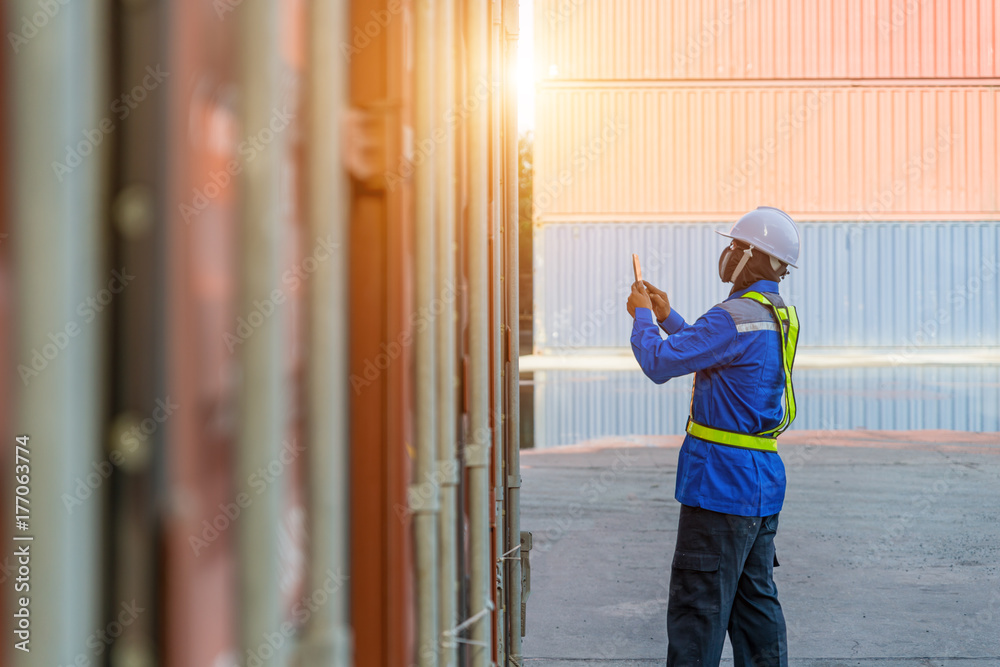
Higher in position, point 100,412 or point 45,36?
point 45,36

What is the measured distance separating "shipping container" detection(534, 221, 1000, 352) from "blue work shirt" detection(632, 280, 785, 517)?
2134 centimetres

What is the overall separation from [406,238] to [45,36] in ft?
2.55

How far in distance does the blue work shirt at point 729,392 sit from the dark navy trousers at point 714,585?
0.07m

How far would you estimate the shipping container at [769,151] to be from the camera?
24.1 metres

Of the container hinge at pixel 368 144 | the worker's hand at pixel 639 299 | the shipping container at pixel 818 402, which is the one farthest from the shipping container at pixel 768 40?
the container hinge at pixel 368 144

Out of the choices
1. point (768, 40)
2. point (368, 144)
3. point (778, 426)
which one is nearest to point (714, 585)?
point (778, 426)

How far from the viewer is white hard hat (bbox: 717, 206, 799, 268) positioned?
131 inches

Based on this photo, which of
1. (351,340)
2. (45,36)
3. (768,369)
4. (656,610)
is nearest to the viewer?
(45,36)

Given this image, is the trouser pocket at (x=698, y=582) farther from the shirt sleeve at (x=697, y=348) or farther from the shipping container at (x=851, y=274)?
the shipping container at (x=851, y=274)

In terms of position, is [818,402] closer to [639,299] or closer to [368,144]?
[639,299]

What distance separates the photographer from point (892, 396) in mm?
17078

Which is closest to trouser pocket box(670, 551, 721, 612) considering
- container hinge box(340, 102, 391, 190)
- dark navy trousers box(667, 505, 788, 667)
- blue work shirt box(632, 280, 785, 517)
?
dark navy trousers box(667, 505, 788, 667)

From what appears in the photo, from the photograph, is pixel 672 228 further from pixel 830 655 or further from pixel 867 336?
pixel 830 655

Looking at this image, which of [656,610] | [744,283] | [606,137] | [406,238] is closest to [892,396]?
[606,137]
